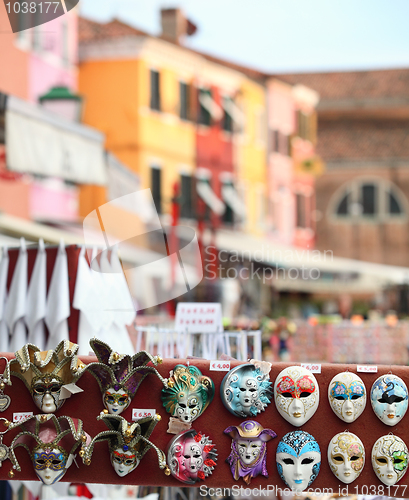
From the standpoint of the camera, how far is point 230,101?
74.0 feet

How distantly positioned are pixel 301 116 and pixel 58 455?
24.6 meters

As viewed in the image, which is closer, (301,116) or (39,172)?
(39,172)

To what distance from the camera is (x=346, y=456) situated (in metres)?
3.20

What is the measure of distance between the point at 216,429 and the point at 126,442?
→ 15.0 inches

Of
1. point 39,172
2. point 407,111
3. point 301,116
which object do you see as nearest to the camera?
point 39,172

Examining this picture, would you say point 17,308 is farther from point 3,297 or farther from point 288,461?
point 288,461

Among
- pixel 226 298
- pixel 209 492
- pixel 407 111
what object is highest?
pixel 407 111

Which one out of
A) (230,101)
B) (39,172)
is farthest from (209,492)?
(230,101)

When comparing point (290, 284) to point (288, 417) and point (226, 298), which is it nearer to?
point (226, 298)

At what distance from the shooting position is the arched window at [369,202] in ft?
93.3

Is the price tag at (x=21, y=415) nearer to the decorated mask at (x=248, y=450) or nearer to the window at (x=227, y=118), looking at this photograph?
the decorated mask at (x=248, y=450)

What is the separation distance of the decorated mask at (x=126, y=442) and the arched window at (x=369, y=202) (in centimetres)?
2596

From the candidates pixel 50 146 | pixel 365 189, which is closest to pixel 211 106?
pixel 365 189

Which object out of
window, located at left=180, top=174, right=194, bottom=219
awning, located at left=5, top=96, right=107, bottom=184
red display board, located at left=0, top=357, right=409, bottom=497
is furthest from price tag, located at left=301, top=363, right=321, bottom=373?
window, located at left=180, top=174, right=194, bottom=219
